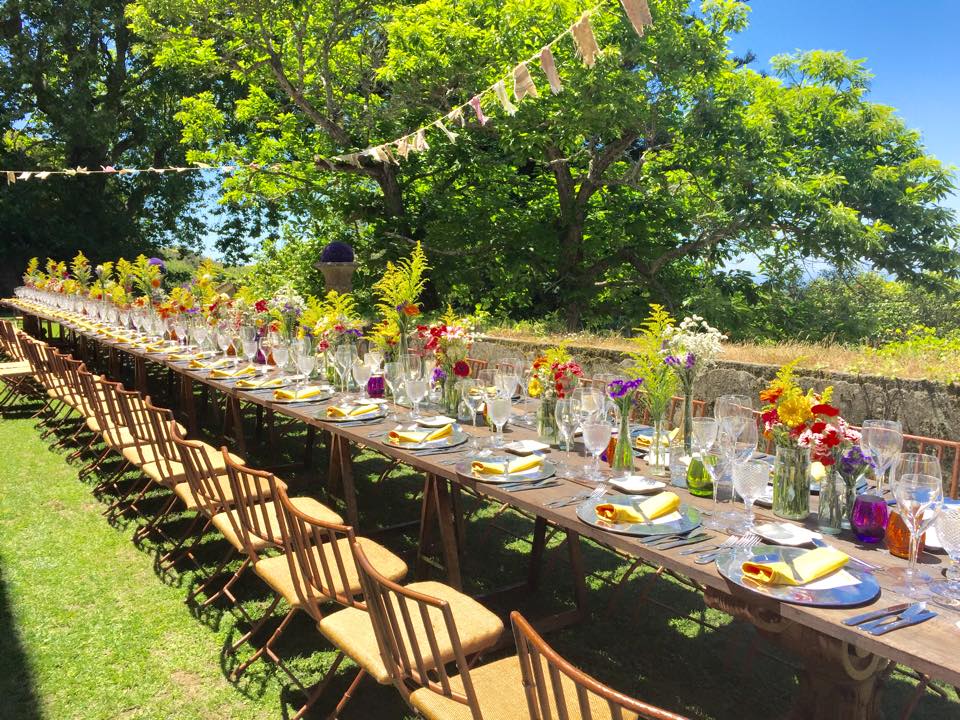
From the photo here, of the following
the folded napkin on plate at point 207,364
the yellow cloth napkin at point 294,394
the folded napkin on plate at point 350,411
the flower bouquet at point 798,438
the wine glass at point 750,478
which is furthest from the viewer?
the folded napkin on plate at point 207,364

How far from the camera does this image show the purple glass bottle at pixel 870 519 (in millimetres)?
1871

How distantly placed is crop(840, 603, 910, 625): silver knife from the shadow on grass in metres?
2.66

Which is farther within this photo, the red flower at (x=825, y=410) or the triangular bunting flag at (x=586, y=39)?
the triangular bunting flag at (x=586, y=39)

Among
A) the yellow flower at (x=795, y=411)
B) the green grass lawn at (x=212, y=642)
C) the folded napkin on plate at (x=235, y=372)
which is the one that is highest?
the yellow flower at (x=795, y=411)

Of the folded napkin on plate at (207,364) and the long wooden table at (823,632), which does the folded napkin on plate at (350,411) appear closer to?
the long wooden table at (823,632)

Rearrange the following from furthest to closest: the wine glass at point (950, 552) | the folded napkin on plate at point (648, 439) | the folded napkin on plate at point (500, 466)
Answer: the folded napkin on plate at point (648, 439)
the folded napkin on plate at point (500, 466)
the wine glass at point (950, 552)

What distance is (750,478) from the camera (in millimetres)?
1878

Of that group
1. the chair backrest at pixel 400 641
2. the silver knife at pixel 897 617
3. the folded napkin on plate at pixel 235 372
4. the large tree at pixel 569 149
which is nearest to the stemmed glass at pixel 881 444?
the silver knife at pixel 897 617

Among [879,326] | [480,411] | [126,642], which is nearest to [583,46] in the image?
[480,411]

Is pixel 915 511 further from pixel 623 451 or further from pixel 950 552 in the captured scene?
pixel 623 451

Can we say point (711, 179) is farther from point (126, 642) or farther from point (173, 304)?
point (126, 642)

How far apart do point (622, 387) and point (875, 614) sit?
120 cm

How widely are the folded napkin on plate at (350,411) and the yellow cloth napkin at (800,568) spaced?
2.24m

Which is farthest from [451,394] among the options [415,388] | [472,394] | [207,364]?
[207,364]
